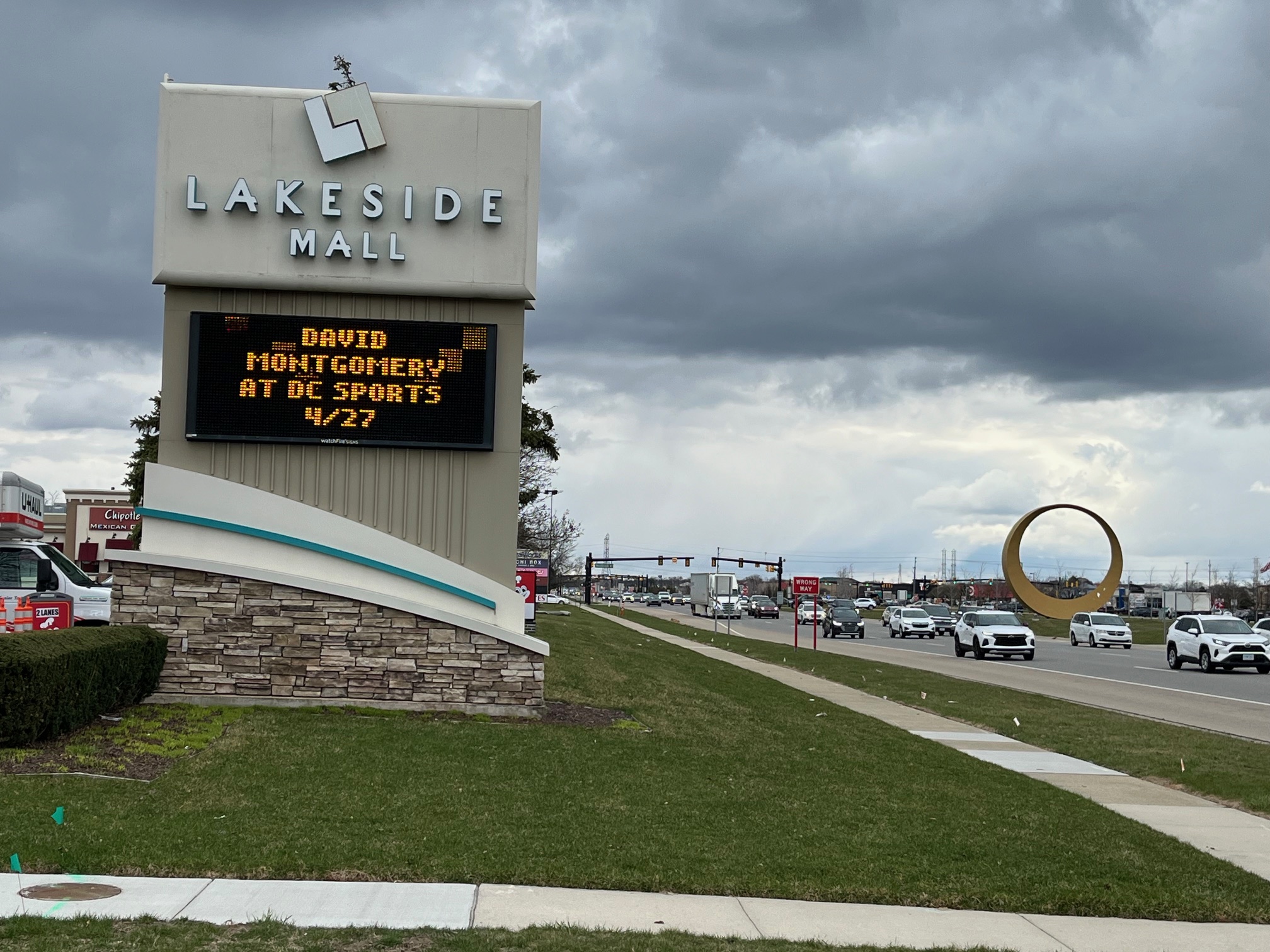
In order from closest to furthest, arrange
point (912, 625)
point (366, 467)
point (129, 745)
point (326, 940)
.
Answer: point (326, 940)
point (129, 745)
point (366, 467)
point (912, 625)

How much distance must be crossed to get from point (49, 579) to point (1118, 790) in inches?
604

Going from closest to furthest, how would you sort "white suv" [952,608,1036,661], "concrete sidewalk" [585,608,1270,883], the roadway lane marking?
"concrete sidewalk" [585,608,1270,883]
the roadway lane marking
"white suv" [952,608,1036,661]

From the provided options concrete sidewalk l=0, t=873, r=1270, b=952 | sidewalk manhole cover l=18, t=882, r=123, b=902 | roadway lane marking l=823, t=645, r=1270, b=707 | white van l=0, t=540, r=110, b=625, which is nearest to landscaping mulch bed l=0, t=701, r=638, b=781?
sidewalk manhole cover l=18, t=882, r=123, b=902

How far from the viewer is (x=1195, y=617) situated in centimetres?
3566

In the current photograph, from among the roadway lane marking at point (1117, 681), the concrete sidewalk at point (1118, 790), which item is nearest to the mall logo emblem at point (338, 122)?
the concrete sidewalk at point (1118, 790)

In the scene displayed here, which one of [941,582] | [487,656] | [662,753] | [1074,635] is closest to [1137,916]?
[662,753]

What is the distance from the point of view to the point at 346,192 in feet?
49.5

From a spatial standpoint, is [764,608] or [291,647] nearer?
[291,647]

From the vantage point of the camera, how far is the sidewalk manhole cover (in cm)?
665

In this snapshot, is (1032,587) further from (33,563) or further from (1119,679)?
(33,563)

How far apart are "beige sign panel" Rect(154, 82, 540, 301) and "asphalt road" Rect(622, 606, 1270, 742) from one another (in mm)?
12862

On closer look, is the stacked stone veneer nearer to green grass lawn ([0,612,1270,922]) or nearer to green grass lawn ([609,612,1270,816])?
green grass lawn ([0,612,1270,922])

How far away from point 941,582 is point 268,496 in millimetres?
165346

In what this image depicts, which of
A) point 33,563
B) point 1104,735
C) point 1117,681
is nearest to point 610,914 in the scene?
point 1104,735
